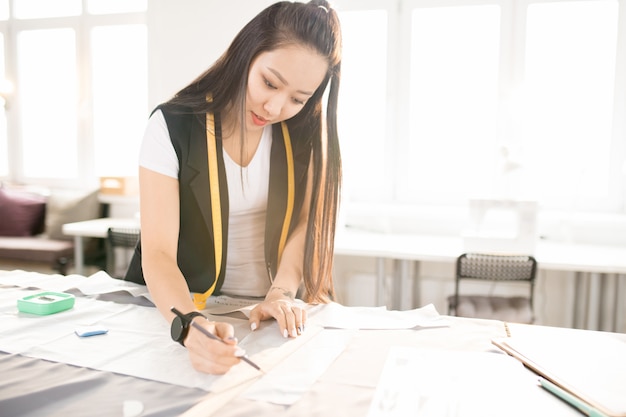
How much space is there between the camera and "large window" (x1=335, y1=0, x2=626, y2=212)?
3.29 metres

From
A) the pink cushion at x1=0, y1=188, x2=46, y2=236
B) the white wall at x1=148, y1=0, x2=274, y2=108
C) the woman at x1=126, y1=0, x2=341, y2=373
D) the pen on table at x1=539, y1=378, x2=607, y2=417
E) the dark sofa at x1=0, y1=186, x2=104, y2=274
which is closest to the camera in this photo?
the pen on table at x1=539, y1=378, x2=607, y2=417

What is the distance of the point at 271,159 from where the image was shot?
141cm

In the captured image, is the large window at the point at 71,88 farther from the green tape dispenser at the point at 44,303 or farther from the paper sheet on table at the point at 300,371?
the paper sheet on table at the point at 300,371

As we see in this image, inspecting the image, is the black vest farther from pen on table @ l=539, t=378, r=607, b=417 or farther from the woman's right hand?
pen on table @ l=539, t=378, r=607, b=417

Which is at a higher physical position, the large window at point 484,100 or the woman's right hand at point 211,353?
the large window at point 484,100

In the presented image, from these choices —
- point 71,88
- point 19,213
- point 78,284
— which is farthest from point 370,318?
point 71,88

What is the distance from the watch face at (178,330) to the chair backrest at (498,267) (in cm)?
182

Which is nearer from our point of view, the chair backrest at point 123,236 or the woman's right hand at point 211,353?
the woman's right hand at point 211,353

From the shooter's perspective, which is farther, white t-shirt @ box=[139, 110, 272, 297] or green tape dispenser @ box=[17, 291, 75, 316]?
white t-shirt @ box=[139, 110, 272, 297]

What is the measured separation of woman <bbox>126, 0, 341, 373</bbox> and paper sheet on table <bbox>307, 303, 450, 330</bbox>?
0.07 m

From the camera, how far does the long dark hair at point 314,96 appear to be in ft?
3.86

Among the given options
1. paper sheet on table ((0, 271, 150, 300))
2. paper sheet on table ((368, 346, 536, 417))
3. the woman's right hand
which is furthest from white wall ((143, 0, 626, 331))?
the woman's right hand

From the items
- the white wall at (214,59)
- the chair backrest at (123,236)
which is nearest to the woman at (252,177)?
the chair backrest at (123,236)

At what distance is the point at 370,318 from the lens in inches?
45.4
